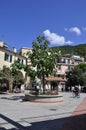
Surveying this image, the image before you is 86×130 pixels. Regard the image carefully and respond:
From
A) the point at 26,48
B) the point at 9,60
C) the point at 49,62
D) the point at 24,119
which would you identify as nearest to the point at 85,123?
the point at 24,119

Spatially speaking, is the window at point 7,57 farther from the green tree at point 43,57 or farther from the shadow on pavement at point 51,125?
the shadow on pavement at point 51,125

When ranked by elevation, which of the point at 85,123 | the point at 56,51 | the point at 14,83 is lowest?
the point at 85,123

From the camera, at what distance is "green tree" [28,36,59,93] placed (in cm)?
2908

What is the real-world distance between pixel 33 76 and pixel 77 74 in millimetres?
34051

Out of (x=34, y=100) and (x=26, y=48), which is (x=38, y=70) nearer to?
(x=34, y=100)

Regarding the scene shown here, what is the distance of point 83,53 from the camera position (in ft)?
397

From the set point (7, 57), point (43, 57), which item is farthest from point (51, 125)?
point (7, 57)

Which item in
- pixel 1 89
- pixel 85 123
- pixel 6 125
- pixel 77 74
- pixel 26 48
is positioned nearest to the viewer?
pixel 6 125

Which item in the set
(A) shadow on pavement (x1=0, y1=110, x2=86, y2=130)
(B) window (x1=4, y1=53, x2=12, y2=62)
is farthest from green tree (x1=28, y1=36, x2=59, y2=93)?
(B) window (x1=4, y1=53, x2=12, y2=62)

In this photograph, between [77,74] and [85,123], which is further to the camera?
[77,74]

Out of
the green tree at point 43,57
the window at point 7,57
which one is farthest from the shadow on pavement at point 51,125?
the window at point 7,57

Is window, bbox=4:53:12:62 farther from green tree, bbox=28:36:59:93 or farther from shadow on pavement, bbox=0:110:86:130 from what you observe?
shadow on pavement, bbox=0:110:86:130

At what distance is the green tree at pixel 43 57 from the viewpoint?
29078 millimetres

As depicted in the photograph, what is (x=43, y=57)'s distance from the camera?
29.0 m
